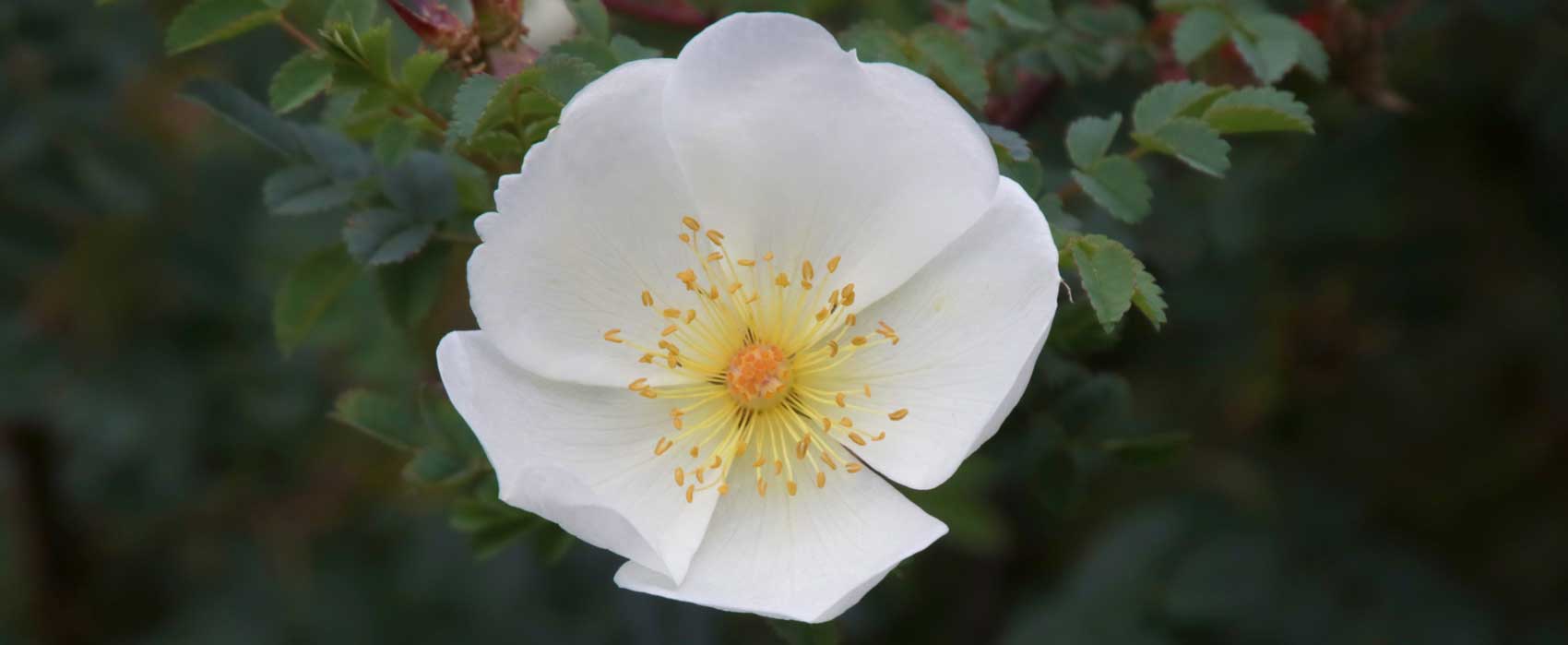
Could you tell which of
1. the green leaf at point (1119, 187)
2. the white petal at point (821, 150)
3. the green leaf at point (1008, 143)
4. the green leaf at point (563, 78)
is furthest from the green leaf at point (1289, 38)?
the green leaf at point (563, 78)

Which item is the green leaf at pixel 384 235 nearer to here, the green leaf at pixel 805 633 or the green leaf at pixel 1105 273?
the green leaf at pixel 805 633

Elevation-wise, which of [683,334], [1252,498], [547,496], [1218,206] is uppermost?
[547,496]

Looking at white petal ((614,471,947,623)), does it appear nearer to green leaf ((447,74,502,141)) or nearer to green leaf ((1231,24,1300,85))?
green leaf ((447,74,502,141))

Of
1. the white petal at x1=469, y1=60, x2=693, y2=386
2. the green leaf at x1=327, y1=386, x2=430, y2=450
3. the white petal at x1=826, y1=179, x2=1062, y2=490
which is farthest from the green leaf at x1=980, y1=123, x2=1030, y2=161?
the green leaf at x1=327, y1=386, x2=430, y2=450

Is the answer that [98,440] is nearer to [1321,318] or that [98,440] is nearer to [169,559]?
[169,559]

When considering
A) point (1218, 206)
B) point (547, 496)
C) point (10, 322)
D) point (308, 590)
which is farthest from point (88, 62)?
point (1218, 206)

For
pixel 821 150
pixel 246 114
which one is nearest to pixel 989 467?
pixel 821 150

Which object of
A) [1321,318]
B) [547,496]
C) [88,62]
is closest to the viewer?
[547,496]

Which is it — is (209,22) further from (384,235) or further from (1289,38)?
(1289,38)
